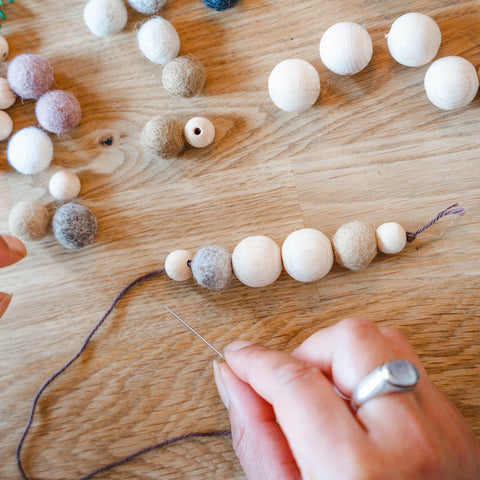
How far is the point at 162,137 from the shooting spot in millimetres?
908

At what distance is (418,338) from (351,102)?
1.60ft

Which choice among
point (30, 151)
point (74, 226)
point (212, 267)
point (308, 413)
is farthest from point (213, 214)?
point (308, 413)

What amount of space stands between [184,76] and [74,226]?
36cm

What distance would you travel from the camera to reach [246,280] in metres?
0.90

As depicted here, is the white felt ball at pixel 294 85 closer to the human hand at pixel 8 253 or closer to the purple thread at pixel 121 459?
the purple thread at pixel 121 459

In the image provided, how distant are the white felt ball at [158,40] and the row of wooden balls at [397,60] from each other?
21 cm

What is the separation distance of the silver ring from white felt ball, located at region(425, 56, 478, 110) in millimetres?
572

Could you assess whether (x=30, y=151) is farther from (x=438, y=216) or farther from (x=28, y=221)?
(x=438, y=216)

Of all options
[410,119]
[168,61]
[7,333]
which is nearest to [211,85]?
[168,61]

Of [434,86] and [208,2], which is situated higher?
[208,2]

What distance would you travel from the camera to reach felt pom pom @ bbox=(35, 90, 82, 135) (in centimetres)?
93

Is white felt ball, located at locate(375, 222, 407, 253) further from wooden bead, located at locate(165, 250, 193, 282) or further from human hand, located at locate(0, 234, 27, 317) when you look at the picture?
human hand, located at locate(0, 234, 27, 317)

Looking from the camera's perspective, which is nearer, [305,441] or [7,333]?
[305,441]

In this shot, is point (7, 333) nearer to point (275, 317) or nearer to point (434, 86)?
point (275, 317)
